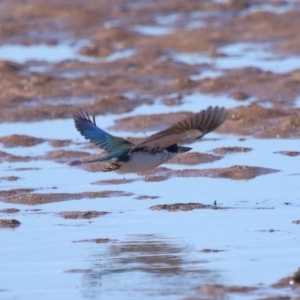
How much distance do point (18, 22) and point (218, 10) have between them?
413 centimetres

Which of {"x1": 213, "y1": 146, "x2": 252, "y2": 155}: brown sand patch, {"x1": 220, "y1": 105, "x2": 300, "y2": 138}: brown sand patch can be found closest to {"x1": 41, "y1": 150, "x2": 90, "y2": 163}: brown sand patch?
{"x1": 213, "y1": 146, "x2": 252, "y2": 155}: brown sand patch

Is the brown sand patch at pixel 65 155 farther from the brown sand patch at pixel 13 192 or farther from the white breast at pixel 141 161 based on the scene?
the white breast at pixel 141 161

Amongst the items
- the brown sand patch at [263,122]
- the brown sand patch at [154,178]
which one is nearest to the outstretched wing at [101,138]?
the brown sand patch at [154,178]

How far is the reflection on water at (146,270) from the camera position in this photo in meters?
6.02

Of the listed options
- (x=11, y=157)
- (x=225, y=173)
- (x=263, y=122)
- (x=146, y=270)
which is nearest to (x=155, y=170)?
(x=225, y=173)

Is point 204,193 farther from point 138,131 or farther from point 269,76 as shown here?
point 269,76

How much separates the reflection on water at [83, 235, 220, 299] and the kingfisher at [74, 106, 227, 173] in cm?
83

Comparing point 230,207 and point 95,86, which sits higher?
point 95,86

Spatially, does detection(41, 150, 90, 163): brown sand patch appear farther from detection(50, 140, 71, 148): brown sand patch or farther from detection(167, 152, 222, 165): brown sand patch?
detection(167, 152, 222, 165): brown sand patch

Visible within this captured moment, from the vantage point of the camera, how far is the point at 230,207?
324 inches

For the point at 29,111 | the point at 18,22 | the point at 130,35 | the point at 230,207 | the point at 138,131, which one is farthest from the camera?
the point at 18,22

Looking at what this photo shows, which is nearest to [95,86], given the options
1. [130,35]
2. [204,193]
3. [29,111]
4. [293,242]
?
[29,111]

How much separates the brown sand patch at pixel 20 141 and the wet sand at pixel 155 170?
0.03 metres

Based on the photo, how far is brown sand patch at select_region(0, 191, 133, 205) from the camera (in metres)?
8.86
